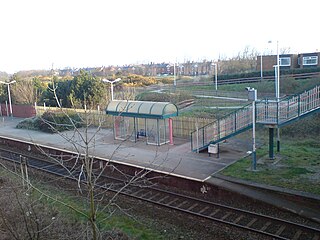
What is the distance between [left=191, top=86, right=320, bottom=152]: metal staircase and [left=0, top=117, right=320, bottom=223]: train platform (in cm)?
146

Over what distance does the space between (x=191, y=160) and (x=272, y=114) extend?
4.59 meters

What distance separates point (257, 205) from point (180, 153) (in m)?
7.23

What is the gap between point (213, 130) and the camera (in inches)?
760

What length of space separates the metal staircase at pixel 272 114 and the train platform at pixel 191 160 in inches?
57.6

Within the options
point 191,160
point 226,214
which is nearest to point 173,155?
point 191,160

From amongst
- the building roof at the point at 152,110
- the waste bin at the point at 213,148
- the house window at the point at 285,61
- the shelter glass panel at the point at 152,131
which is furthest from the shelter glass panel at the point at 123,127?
the house window at the point at 285,61

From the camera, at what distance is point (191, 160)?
706 inches

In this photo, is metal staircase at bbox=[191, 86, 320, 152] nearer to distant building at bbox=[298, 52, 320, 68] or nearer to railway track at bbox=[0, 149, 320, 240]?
railway track at bbox=[0, 149, 320, 240]

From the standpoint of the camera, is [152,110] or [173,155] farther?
[152,110]

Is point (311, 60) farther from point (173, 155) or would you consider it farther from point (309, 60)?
point (173, 155)

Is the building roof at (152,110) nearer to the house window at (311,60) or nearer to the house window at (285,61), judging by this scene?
the house window at (311,60)

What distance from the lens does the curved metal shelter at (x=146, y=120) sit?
69.6ft

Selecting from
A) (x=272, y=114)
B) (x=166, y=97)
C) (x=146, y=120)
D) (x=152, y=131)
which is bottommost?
(x=152, y=131)

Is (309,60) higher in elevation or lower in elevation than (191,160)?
higher
